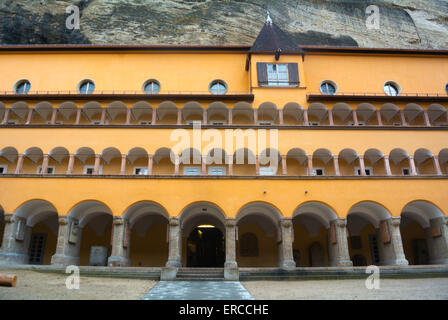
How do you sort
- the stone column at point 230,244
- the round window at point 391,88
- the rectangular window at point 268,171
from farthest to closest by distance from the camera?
the round window at point 391,88 → the rectangular window at point 268,171 → the stone column at point 230,244

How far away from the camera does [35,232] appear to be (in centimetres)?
2247

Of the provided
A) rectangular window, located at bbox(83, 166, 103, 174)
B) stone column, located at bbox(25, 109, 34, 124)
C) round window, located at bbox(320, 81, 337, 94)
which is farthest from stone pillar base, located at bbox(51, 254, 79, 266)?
round window, located at bbox(320, 81, 337, 94)

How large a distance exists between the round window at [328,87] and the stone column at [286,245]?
37.5 ft

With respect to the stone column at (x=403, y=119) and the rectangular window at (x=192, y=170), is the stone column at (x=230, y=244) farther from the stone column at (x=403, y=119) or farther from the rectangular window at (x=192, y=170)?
the stone column at (x=403, y=119)

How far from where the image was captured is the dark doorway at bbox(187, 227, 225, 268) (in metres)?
22.9

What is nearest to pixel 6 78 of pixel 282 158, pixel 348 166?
pixel 282 158

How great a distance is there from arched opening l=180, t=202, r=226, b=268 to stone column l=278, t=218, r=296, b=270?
4.59m

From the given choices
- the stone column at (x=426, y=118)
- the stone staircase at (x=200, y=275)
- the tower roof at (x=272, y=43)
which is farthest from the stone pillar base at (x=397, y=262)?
the tower roof at (x=272, y=43)

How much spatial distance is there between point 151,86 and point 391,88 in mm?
18252

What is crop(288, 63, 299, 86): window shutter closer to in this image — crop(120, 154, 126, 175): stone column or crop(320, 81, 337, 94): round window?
crop(320, 81, 337, 94): round window

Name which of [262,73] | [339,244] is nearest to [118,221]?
[339,244]

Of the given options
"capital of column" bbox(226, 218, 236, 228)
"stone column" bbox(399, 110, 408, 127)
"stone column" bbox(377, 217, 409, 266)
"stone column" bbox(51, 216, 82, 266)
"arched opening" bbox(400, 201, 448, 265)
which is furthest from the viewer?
"stone column" bbox(399, 110, 408, 127)

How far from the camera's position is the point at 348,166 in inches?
907

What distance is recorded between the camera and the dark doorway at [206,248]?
75.0ft
